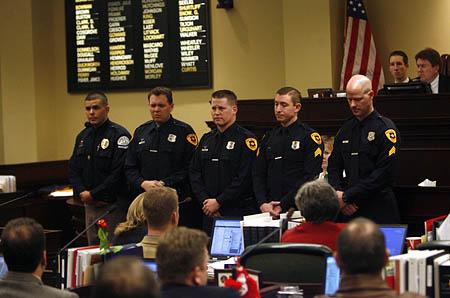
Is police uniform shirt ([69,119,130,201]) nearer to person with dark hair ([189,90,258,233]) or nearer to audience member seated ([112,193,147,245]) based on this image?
person with dark hair ([189,90,258,233])

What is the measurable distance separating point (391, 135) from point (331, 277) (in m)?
2.68

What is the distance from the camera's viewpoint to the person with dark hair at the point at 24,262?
380 centimetres

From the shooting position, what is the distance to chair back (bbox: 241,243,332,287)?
4238mm

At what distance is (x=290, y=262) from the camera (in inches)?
169

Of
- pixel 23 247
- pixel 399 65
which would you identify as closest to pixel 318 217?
pixel 23 247

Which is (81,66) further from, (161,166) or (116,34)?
(161,166)

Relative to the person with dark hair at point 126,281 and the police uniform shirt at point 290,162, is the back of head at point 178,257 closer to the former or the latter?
the person with dark hair at point 126,281

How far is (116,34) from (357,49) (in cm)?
300

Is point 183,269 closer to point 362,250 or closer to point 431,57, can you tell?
point 362,250

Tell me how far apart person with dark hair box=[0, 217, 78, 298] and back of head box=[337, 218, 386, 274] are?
48.7 inches

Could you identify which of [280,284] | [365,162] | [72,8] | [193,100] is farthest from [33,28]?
[280,284]

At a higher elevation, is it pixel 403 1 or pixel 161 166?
pixel 403 1

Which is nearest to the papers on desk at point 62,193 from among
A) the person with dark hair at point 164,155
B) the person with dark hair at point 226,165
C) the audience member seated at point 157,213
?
the person with dark hair at point 164,155

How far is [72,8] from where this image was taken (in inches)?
458
